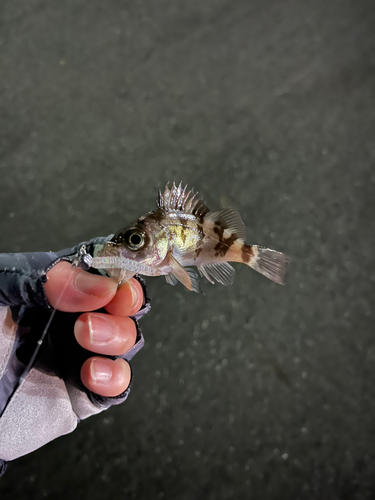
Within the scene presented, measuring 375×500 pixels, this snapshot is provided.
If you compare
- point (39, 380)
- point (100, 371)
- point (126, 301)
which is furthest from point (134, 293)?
point (39, 380)

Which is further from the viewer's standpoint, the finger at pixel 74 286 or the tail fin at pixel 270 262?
the tail fin at pixel 270 262

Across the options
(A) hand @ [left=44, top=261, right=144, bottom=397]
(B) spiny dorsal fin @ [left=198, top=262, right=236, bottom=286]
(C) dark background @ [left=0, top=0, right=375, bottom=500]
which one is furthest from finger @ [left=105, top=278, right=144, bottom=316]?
(C) dark background @ [left=0, top=0, right=375, bottom=500]

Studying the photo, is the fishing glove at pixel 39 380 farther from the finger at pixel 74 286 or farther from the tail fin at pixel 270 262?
the tail fin at pixel 270 262

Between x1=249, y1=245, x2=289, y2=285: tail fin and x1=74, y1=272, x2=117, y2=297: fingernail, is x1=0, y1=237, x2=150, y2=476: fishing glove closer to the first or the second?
x1=74, y1=272, x2=117, y2=297: fingernail

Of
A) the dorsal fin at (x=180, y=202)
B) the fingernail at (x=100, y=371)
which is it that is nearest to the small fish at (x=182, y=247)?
the dorsal fin at (x=180, y=202)

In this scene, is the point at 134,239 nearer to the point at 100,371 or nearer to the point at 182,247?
the point at 182,247

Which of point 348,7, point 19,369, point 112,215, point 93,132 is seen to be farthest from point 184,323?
point 348,7

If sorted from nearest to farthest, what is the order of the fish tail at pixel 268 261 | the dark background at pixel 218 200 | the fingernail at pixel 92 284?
1. the fingernail at pixel 92 284
2. the fish tail at pixel 268 261
3. the dark background at pixel 218 200
